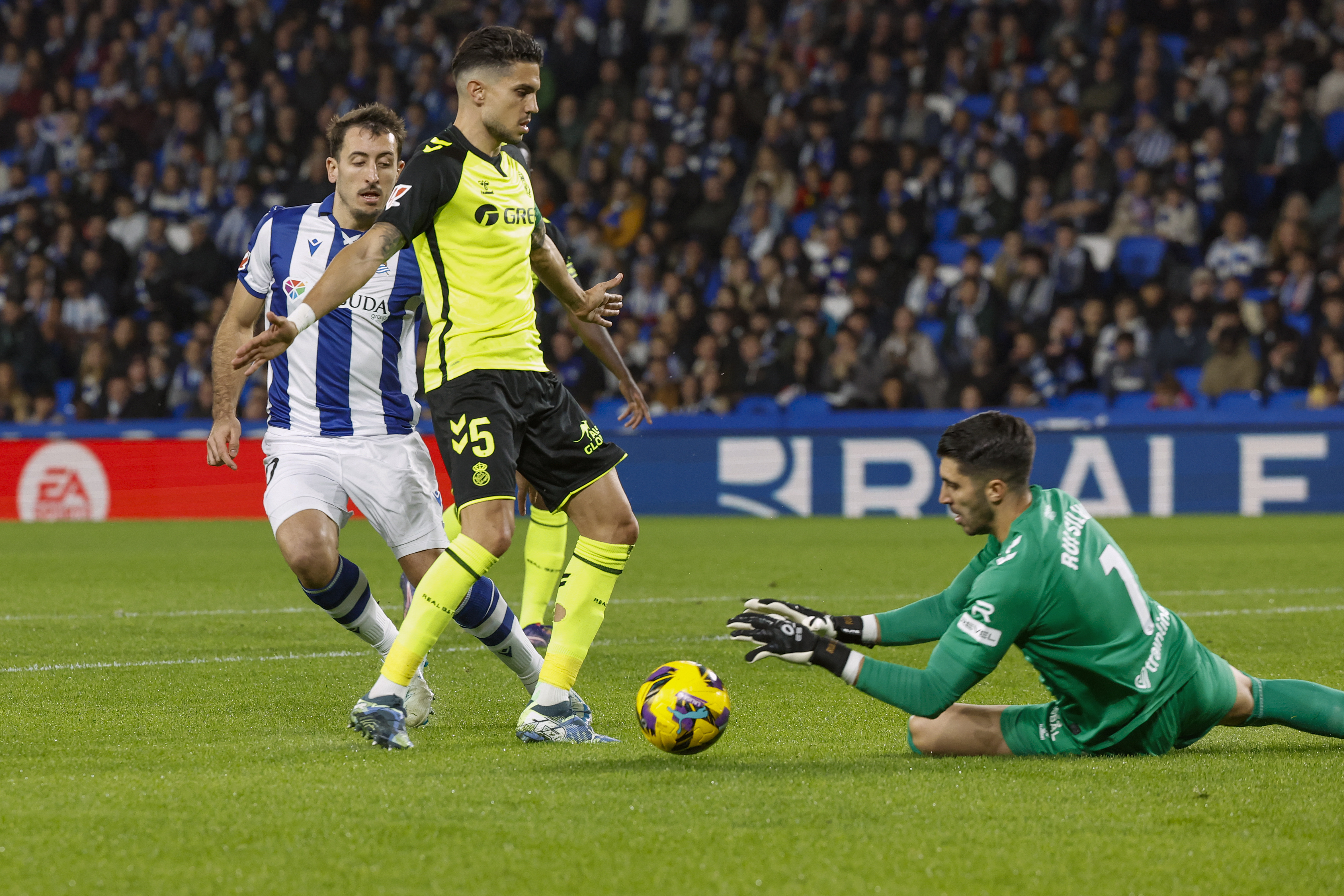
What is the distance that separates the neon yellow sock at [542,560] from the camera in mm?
6387

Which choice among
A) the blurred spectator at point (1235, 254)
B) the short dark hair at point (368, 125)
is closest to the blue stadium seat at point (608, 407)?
the blurred spectator at point (1235, 254)

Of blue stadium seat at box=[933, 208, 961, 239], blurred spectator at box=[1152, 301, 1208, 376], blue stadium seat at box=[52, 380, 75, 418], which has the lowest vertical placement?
blue stadium seat at box=[52, 380, 75, 418]

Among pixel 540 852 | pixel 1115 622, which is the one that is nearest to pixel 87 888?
pixel 540 852

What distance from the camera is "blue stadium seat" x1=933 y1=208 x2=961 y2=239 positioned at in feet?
57.1

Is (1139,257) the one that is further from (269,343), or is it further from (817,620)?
(269,343)

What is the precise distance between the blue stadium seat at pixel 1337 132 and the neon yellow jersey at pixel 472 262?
1441 cm

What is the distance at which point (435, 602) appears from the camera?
4.52m

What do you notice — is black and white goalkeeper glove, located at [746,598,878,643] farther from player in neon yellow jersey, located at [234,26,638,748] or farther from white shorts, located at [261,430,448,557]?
white shorts, located at [261,430,448,557]

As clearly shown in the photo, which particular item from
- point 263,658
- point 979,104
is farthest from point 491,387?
point 979,104

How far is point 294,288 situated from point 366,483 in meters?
0.75

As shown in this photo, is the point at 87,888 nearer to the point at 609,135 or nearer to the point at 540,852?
the point at 540,852

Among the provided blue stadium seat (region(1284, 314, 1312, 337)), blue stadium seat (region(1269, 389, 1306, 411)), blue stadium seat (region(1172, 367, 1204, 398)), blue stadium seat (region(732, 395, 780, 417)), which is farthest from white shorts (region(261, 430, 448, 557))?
blue stadium seat (region(1284, 314, 1312, 337))

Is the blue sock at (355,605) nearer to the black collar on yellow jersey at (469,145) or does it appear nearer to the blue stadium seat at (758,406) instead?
the black collar on yellow jersey at (469,145)

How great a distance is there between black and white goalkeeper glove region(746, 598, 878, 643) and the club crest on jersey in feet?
7.21
